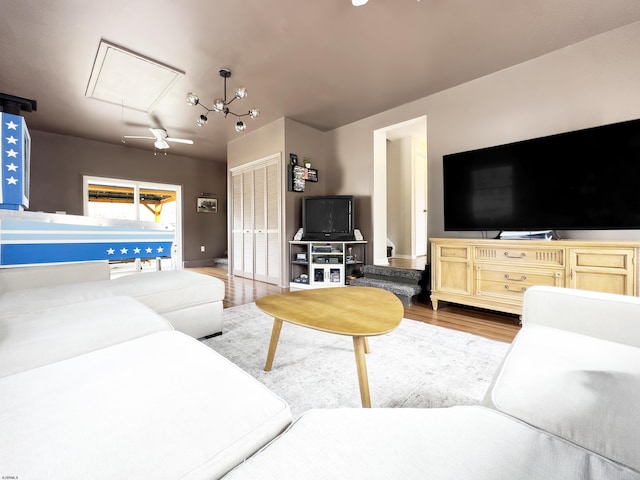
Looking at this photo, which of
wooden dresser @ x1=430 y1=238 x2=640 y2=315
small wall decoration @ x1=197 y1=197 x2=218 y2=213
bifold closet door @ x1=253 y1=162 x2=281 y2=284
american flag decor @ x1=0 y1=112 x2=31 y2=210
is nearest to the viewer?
american flag decor @ x1=0 y1=112 x2=31 y2=210

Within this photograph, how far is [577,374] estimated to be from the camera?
0.73 m

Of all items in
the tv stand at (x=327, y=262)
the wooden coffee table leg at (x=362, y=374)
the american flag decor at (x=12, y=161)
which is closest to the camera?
the wooden coffee table leg at (x=362, y=374)

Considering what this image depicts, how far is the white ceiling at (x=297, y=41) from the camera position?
208 cm

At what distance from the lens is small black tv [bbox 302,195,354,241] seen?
4.05 metres

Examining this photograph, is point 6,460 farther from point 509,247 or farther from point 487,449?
point 509,247

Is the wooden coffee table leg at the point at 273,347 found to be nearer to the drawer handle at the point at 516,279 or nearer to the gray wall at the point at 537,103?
the drawer handle at the point at 516,279

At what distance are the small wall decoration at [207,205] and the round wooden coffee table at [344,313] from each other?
563cm

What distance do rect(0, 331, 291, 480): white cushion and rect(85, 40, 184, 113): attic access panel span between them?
3103 mm

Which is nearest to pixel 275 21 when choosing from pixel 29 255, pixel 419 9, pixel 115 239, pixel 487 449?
pixel 419 9

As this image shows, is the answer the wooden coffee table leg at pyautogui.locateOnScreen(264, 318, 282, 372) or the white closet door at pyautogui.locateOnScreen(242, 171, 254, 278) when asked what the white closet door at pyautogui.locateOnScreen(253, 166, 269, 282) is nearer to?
the white closet door at pyautogui.locateOnScreen(242, 171, 254, 278)

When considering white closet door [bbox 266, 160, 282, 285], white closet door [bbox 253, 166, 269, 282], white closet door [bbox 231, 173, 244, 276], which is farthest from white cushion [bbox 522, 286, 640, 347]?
white closet door [bbox 231, 173, 244, 276]

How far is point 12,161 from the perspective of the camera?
59.4 inches

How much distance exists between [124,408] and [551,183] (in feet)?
10.4

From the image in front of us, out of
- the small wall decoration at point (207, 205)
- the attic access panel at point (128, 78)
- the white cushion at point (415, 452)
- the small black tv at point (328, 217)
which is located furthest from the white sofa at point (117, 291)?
the small wall decoration at point (207, 205)
